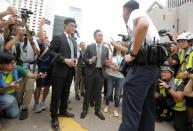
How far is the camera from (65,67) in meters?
4.18

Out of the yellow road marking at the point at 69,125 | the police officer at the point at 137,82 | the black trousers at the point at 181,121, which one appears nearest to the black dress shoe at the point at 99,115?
the yellow road marking at the point at 69,125

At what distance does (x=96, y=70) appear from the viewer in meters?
4.95

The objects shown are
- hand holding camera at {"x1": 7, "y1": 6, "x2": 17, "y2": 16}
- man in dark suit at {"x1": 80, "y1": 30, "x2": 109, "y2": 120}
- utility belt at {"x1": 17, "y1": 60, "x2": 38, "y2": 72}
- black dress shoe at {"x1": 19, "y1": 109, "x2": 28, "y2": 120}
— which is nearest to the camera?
hand holding camera at {"x1": 7, "y1": 6, "x2": 17, "y2": 16}

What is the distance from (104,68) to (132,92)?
260cm

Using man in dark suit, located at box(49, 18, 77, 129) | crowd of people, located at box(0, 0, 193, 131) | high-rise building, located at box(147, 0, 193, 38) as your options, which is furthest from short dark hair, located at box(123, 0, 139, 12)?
high-rise building, located at box(147, 0, 193, 38)

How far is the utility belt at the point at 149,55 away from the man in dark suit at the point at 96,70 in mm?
2274

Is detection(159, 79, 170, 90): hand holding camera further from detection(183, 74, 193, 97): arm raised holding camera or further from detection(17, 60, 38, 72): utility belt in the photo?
detection(17, 60, 38, 72): utility belt

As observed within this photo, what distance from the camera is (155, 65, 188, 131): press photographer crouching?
4.29 metres

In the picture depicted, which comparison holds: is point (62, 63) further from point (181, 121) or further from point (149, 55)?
point (181, 121)

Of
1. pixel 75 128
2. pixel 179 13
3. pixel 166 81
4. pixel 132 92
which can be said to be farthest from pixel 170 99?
pixel 179 13

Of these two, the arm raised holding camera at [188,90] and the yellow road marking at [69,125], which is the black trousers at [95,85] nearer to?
the yellow road marking at [69,125]

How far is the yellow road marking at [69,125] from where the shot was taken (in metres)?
4.04

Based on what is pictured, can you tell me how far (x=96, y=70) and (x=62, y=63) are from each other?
99 centimetres

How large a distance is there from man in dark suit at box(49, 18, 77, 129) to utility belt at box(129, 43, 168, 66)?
1704mm
